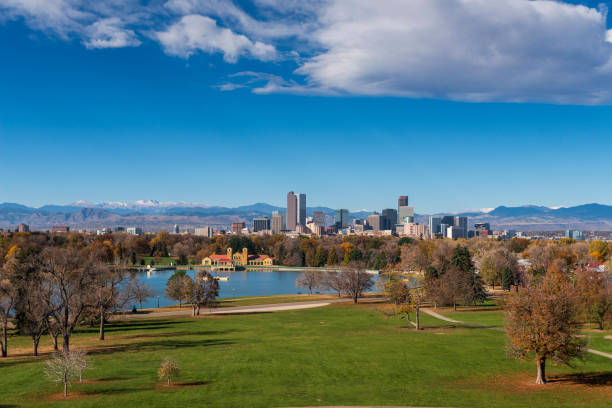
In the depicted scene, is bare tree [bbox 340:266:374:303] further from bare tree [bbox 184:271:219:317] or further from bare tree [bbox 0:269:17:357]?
bare tree [bbox 0:269:17:357]

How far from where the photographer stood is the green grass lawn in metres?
29.4

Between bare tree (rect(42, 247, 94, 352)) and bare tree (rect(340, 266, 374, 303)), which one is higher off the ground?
bare tree (rect(42, 247, 94, 352))

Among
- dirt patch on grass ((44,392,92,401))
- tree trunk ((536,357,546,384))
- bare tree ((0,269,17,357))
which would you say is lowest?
dirt patch on grass ((44,392,92,401))

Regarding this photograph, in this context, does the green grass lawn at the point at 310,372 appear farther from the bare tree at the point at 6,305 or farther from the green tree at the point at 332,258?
the green tree at the point at 332,258

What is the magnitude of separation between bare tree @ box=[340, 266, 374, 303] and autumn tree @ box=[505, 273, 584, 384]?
56000 millimetres

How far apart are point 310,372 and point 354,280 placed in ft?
183

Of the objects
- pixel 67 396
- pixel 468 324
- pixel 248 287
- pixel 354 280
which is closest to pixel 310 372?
pixel 67 396

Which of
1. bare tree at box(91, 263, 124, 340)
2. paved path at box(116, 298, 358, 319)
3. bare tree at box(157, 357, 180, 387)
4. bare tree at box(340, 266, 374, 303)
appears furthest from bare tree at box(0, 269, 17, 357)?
bare tree at box(340, 266, 374, 303)

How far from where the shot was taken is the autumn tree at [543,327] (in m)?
31.9

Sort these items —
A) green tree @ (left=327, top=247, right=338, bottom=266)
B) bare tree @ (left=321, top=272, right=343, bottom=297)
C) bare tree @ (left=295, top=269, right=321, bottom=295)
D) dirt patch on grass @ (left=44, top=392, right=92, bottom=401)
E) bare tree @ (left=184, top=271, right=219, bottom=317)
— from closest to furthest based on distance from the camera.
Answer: dirt patch on grass @ (left=44, top=392, right=92, bottom=401) < bare tree @ (left=184, top=271, right=219, bottom=317) < bare tree @ (left=321, top=272, right=343, bottom=297) < bare tree @ (left=295, top=269, right=321, bottom=295) < green tree @ (left=327, top=247, right=338, bottom=266)

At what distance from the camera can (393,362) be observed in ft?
127

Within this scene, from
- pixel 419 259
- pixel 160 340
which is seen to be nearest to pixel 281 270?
pixel 419 259

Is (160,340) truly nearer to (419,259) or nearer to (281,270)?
(419,259)

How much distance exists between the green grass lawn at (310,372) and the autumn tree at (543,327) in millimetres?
A: 1973
